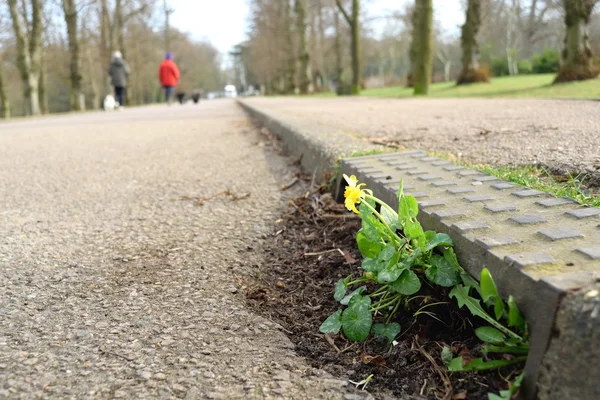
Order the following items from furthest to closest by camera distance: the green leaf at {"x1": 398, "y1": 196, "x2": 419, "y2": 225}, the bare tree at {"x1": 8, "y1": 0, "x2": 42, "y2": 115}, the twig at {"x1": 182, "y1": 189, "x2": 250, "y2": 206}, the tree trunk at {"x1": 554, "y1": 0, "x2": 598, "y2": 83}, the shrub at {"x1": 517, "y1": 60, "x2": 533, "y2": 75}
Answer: the shrub at {"x1": 517, "y1": 60, "x2": 533, "y2": 75} → the bare tree at {"x1": 8, "y1": 0, "x2": 42, "y2": 115} → the tree trunk at {"x1": 554, "y1": 0, "x2": 598, "y2": 83} → the twig at {"x1": 182, "y1": 189, "x2": 250, "y2": 206} → the green leaf at {"x1": 398, "y1": 196, "x2": 419, "y2": 225}

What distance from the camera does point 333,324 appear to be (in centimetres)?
154

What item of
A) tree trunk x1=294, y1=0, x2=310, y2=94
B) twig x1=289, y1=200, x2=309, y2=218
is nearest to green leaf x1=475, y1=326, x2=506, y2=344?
twig x1=289, y1=200, x2=309, y2=218

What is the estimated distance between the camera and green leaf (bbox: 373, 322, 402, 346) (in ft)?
4.80

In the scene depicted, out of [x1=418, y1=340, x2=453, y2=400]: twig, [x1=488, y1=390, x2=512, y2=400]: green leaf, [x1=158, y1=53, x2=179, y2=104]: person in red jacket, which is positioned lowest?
[x1=418, y1=340, x2=453, y2=400]: twig

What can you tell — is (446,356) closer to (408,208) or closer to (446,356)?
(446,356)

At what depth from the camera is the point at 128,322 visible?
5.04ft

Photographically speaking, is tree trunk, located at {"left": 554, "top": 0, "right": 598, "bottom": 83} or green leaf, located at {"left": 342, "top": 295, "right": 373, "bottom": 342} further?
tree trunk, located at {"left": 554, "top": 0, "right": 598, "bottom": 83}

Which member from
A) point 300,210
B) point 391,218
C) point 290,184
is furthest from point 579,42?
point 391,218

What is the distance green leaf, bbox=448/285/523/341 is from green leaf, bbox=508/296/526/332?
1.9 inches

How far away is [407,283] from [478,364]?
1.08 feet

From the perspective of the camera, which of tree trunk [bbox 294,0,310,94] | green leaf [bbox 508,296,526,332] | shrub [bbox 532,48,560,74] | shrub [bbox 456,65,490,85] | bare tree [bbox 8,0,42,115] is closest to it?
green leaf [bbox 508,296,526,332]

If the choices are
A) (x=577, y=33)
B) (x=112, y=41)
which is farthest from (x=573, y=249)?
(x=112, y=41)

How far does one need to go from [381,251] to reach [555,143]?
2.19m

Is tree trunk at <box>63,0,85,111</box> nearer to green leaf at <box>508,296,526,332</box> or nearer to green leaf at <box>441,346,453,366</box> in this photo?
green leaf at <box>441,346,453,366</box>
